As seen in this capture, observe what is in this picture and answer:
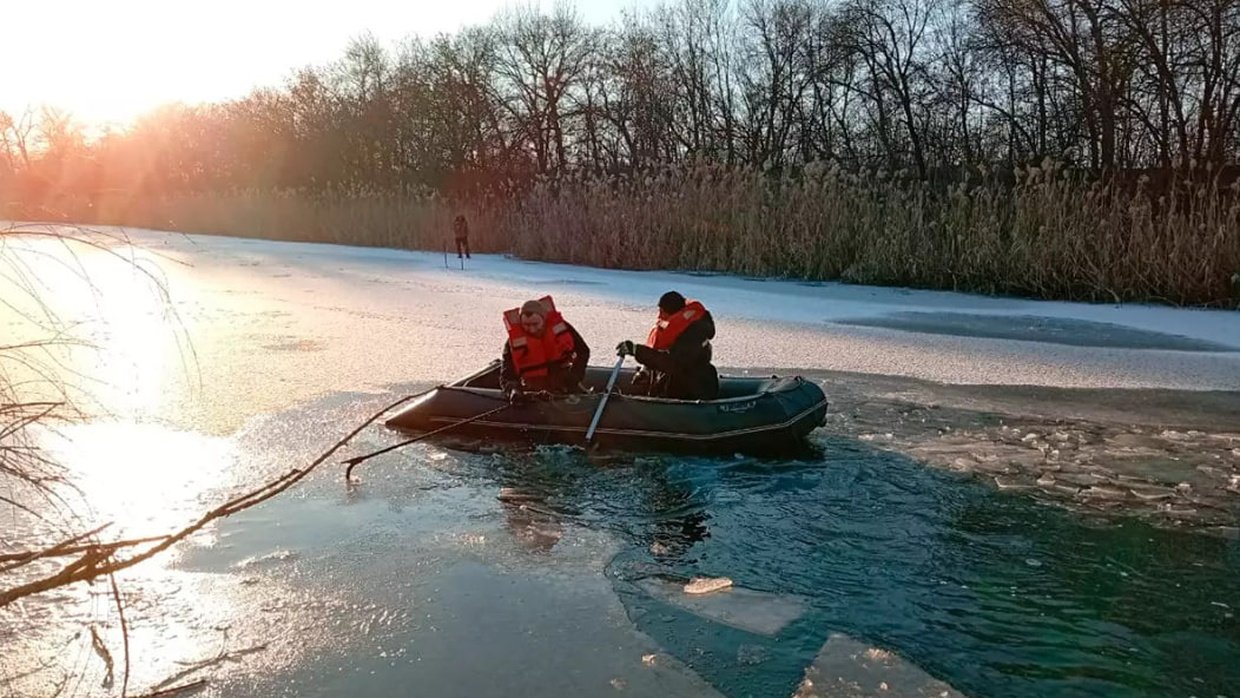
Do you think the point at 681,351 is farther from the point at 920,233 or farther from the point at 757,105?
the point at 757,105

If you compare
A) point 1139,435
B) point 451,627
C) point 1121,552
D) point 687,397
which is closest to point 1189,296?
point 1139,435

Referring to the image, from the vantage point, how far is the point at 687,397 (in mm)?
5188

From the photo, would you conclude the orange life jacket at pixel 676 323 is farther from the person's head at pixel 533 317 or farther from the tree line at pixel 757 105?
the tree line at pixel 757 105

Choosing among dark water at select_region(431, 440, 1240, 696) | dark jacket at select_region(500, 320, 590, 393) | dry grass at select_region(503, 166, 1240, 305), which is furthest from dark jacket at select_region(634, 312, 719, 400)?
dry grass at select_region(503, 166, 1240, 305)

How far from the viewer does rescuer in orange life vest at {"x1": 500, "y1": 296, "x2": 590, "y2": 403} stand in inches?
211

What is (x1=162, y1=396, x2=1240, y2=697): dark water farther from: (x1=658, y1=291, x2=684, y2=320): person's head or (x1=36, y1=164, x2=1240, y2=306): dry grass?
(x1=36, y1=164, x2=1240, y2=306): dry grass

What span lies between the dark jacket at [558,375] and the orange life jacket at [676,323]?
17.0 inches

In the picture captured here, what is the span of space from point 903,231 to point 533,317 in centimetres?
677

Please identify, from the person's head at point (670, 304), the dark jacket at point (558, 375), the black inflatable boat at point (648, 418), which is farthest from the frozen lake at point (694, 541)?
the person's head at point (670, 304)

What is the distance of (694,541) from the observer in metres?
3.63

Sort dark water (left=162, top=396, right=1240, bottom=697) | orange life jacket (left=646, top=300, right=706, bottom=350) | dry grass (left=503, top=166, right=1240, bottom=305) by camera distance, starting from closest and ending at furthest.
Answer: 1. dark water (left=162, top=396, right=1240, bottom=697)
2. orange life jacket (left=646, top=300, right=706, bottom=350)
3. dry grass (left=503, top=166, right=1240, bottom=305)

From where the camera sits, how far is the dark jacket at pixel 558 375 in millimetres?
5363

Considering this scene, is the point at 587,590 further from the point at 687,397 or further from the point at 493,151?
the point at 493,151

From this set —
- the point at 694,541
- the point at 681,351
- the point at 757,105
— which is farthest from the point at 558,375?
the point at 757,105
